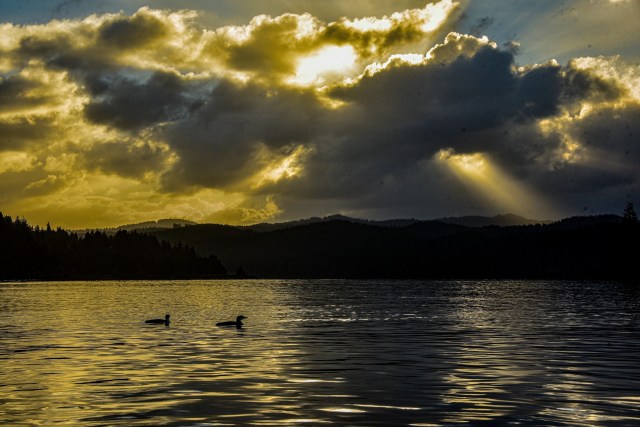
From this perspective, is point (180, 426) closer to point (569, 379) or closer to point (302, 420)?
point (302, 420)

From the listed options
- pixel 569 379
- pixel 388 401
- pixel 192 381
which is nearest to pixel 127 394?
pixel 192 381

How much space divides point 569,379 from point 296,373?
13392mm

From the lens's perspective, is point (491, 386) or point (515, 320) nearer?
point (491, 386)

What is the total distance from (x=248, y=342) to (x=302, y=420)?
33.3 metres

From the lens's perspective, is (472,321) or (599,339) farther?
(472,321)

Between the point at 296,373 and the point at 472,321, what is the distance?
50.0 metres

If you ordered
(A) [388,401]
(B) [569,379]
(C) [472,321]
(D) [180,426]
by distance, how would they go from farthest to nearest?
1. (C) [472,321]
2. (B) [569,379]
3. (A) [388,401]
4. (D) [180,426]

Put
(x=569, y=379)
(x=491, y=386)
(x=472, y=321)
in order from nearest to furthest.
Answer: (x=491, y=386), (x=569, y=379), (x=472, y=321)

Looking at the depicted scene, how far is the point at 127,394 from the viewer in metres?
34.9

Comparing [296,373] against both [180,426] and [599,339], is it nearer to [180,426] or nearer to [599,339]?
[180,426]

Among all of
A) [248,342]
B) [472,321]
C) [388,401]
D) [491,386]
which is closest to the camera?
[388,401]

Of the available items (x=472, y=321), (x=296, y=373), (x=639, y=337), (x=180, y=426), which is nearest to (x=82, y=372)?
(x=296, y=373)

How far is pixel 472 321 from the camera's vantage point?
89.1 metres

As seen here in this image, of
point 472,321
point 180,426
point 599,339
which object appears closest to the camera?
point 180,426
